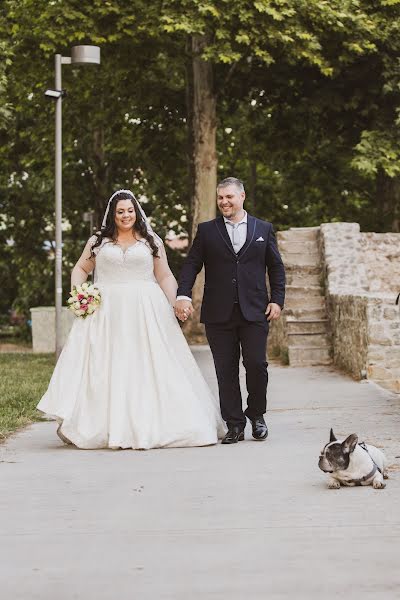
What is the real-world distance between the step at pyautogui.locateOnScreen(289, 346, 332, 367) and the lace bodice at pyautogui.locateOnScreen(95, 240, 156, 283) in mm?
8702

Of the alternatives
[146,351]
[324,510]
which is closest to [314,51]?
[146,351]

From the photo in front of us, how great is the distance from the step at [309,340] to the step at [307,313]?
0.30 m

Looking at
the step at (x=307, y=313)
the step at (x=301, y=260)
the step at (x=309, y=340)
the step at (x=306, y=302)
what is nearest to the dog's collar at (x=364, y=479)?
the step at (x=309, y=340)

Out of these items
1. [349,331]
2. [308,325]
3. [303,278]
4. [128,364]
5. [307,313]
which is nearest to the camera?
[128,364]

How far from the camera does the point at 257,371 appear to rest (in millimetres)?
10312

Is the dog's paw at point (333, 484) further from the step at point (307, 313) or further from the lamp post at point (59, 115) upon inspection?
the lamp post at point (59, 115)

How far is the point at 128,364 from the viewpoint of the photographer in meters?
10.4

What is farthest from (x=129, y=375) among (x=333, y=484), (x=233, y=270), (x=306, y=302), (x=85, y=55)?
(x=85, y=55)

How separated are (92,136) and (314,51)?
564 inches

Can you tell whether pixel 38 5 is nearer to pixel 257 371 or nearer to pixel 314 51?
pixel 314 51

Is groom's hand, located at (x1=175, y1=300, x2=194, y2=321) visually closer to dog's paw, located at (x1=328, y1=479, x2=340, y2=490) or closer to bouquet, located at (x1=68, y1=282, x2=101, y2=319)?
bouquet, located at (x1=68, y1=282, x2=101, y2=319)

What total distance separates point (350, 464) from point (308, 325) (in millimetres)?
11892

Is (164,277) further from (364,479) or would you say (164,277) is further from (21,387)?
(21,387)

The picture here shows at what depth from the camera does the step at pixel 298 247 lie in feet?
70.4
